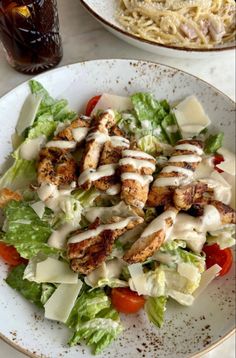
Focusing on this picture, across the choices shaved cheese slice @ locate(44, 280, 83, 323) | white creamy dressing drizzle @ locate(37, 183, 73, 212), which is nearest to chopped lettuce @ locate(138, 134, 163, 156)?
white creamy dressing drizzle @ locate(37, 183, 73, 212)

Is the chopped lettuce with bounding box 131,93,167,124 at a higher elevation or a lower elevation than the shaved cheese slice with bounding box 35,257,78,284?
higher

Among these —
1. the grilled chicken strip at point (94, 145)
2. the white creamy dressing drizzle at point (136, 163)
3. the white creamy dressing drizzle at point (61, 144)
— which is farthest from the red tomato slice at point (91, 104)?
the white creamy dressing drizzle at point (136, 163)

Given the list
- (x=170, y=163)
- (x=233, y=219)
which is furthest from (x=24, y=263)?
(x=233, y=219)

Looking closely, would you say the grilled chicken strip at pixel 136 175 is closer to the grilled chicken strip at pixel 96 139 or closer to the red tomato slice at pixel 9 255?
the grilled chicken strip at pixel 96 139


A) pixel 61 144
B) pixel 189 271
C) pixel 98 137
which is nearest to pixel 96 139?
pixel 98 137

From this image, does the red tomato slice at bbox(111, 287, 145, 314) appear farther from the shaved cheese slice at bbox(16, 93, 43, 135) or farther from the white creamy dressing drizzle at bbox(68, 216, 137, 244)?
the shaved cheese slice at bbox(16, 93, 43, 135)

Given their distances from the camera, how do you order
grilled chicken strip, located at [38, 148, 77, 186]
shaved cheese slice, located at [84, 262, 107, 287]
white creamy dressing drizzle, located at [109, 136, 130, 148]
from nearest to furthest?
shaved cheese slice, located at [84, 262, 107, 287] < grilled chicken strip, located at [38, 148, 77, 186] < white creamy dressing drizzle, located at [109, 136, 130, 148]

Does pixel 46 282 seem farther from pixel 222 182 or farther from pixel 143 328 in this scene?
pixel 222 182
